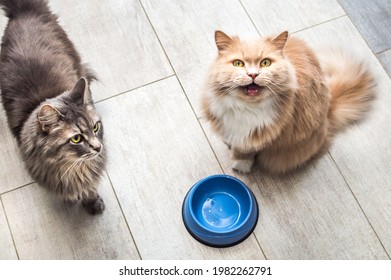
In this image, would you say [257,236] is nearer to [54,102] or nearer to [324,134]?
[324,134]

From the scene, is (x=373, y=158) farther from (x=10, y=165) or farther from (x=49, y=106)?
(x=10, y=165)

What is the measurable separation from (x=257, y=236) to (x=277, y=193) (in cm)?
21

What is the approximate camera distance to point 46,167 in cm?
162

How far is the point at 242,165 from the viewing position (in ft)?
6.72

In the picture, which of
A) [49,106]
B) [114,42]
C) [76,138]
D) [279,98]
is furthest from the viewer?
[114,42]

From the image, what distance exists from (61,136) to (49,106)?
4.7 inches

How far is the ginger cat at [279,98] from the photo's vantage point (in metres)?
1.61

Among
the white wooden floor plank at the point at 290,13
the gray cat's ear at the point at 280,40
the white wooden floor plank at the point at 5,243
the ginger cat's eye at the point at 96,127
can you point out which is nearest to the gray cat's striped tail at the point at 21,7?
the ginger cat's eye at the point at 96,127

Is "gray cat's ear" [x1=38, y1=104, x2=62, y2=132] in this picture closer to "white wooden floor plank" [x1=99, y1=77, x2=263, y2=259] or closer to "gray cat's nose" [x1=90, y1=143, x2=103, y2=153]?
"gray cat's nose" [x1=90, y1=143, x2=103, y2=153]

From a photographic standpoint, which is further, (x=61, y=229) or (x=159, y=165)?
(x=159, y=165)

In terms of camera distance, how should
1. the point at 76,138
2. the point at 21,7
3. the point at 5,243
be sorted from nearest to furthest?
the point at 76,138, the point at 21,7, the point at 5,243

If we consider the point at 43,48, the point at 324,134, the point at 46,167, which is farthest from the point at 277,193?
the point at 43,48

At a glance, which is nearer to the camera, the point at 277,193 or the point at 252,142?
the point at 252,142

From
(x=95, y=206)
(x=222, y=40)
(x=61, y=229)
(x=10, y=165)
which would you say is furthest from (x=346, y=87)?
(x=10, y=165)
